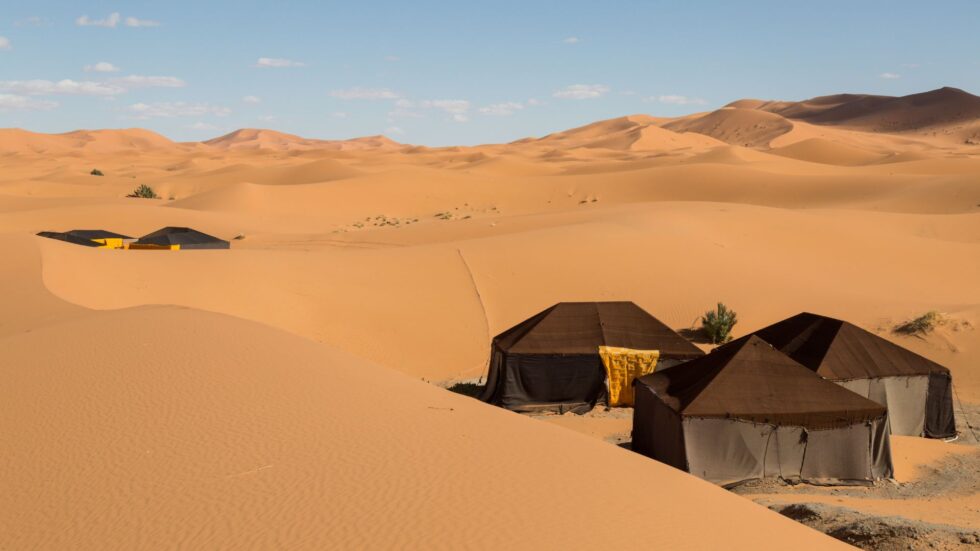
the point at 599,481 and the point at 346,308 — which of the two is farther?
the point at 346,308

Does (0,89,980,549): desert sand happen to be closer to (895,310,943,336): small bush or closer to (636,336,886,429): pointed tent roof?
(895,310,943,336): small bush

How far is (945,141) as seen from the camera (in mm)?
106750

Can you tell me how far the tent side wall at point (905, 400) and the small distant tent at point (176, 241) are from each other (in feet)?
72.6

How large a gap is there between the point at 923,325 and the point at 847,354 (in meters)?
6.83

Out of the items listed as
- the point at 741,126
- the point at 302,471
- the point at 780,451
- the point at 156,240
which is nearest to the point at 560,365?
the point at 780,451

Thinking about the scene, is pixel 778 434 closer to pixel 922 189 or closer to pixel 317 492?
pixel 317 492

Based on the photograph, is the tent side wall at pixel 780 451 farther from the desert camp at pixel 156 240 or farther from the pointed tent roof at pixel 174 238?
the pointed tent roof at pixel 174 238

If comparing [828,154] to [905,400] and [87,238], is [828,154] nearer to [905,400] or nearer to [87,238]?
[87,238]

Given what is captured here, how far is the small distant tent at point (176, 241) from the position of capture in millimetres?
28312

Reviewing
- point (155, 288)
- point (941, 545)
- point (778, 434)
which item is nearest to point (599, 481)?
point (941, 545)

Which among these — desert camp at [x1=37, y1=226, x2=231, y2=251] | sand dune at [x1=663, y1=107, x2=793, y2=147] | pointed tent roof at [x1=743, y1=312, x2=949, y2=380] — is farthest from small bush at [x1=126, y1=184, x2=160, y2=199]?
sand dune at [x1=663, y1=107, x2=793, y2=147]

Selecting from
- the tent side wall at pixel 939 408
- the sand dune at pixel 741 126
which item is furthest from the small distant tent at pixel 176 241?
the sand dune at pixel 741 126

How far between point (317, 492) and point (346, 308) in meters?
14.8

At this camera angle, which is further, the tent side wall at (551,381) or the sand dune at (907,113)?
the sand dune at (907,113)
